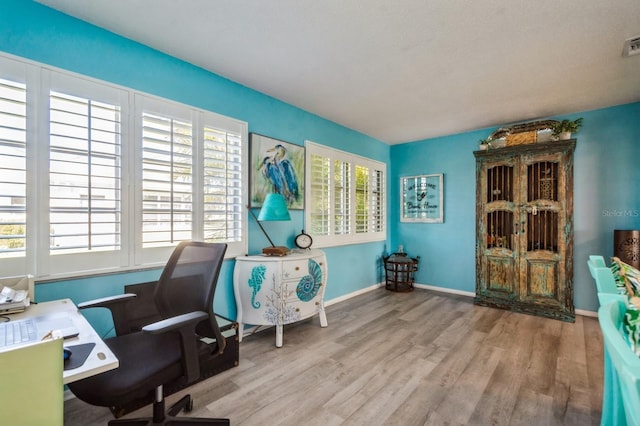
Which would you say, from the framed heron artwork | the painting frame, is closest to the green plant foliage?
the painting frame

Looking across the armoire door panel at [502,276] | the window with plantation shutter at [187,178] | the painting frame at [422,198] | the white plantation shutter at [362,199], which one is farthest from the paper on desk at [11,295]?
the painting frame at [422,198]

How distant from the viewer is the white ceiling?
182 centimetres

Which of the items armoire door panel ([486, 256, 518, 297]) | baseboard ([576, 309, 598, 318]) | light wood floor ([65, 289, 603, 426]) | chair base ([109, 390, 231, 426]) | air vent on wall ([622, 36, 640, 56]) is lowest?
light wood floor ([65, 289, 603, 426])

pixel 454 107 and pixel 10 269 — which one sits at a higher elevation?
pixel 454 107

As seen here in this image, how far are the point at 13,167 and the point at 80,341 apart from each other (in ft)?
4.22

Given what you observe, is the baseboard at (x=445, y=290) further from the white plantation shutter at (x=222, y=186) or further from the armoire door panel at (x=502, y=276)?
the white plantation shutter at (x=222, y=186)

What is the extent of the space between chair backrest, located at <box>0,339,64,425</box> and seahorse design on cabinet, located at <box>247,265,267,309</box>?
1.94m

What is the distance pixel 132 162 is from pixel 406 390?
8.36ft

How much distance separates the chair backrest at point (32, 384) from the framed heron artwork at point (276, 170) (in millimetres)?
2299

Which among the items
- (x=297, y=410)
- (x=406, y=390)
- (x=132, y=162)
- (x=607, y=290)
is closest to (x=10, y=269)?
(x=132, y=162)

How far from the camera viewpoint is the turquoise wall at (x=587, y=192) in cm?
331

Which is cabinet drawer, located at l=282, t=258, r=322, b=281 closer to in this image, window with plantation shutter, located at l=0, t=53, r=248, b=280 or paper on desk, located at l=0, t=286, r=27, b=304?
window with plantation shutter, located at l=0, t=53, r=248, b=280

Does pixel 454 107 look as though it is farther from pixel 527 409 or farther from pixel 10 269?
pixel 10 269

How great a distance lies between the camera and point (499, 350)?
8.52ft
